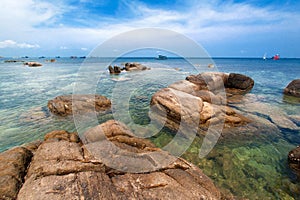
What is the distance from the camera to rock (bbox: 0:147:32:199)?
3667 millimetres

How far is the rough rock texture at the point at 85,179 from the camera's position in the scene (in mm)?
3680

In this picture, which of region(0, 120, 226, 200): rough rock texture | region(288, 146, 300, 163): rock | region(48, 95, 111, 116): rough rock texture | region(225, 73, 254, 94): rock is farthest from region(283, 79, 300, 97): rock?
region(48, 95, 111, 116): rough rock texture

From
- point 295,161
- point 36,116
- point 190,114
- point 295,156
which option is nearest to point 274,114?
point 295,156

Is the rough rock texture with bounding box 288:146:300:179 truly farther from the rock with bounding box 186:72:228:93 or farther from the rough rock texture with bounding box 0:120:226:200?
the rock with bounding box 186:72:228:93

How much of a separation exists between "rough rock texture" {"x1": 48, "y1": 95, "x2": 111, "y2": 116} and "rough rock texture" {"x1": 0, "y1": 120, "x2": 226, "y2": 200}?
6086 mm

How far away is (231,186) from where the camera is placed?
17.6 feet

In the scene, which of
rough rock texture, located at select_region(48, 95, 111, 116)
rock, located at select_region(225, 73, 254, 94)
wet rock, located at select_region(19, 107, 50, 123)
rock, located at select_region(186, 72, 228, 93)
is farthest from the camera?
rock, located at select_region(225, 73, 254, 94)

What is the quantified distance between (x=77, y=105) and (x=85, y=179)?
8.22 m

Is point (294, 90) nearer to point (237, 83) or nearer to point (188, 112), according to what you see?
point (237, 83)

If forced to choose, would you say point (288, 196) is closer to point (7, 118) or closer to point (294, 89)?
point (7, 118)

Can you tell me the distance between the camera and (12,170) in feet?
13.9

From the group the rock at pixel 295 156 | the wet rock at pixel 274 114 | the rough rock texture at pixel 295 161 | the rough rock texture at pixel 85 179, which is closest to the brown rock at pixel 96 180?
the rough rock texture at pixel 85 179

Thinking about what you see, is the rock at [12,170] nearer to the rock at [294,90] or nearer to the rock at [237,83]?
the rock at [237,83]

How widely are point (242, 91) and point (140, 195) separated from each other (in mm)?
19830
